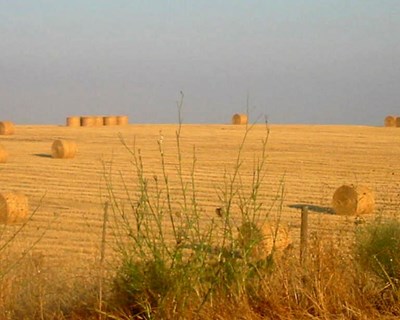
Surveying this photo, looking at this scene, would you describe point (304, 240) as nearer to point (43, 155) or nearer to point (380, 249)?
point (380, 249)

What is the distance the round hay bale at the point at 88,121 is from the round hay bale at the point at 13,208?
38.2m

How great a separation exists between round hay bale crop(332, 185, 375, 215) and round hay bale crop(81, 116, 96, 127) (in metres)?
37.8

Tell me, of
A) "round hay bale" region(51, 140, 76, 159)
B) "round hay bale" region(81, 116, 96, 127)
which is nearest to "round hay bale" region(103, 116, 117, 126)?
"round hay bale" region(81, 116, 96, 127)

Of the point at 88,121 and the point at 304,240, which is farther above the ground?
the point at 304,240

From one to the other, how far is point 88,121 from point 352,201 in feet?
127

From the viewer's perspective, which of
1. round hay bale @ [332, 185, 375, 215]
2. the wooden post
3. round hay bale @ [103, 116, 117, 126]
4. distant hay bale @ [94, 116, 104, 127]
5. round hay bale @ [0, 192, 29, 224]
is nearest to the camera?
the wooden post

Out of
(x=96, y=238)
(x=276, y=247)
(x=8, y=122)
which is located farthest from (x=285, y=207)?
(x=8, y=122)

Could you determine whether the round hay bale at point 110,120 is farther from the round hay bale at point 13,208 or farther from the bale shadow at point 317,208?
the round hay bale at point 13,208

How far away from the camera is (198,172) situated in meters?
27.0

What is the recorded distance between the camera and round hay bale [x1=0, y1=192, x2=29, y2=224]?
54.0ft

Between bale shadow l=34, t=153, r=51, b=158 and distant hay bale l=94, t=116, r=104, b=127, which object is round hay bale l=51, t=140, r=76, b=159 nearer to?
bale shadow l=34, t=153, r=51, b=158

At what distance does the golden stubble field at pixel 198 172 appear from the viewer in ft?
46.6

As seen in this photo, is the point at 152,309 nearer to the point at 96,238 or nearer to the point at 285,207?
the point at 96,238

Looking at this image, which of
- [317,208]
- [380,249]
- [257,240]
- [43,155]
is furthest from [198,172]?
[257,240]
